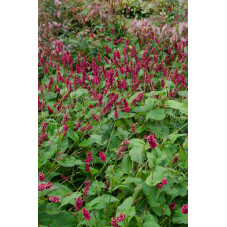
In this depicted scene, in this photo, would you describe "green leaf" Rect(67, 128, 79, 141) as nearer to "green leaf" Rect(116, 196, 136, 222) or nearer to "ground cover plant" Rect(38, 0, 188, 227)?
"ground cover plant" Rect(38, 0, 188, 227)

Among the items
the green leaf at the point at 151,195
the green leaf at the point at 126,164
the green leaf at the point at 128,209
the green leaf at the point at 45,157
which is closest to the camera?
the green leaf at the point at 128,209

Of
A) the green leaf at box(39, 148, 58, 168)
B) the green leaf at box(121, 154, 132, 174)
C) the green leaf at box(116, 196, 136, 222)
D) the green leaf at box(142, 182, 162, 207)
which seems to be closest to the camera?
the green leaf at box(116, 196, 136, 222)

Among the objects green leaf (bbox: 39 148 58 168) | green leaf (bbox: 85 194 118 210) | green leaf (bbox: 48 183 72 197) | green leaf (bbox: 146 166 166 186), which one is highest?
green leaf (bbox: 146 166 166 186)

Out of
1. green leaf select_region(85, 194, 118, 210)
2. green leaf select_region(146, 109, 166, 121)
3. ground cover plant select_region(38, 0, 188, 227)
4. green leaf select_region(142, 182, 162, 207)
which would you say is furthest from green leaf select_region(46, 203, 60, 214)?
green leaf select_region(146, 109, 166, 121)

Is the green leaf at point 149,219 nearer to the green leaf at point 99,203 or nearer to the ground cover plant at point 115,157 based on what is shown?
the ground cover plant at point 115,157

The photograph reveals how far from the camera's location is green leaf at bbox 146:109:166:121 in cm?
154

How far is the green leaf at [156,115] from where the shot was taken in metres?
1.54

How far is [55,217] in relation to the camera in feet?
3.72

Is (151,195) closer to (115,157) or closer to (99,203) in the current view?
(99,203)

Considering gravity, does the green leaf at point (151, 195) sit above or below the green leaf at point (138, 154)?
below

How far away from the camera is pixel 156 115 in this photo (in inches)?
61.4

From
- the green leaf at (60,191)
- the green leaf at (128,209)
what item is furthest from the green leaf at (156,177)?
the green leaf at (60,191)

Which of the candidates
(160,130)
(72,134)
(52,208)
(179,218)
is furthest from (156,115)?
(52,208)

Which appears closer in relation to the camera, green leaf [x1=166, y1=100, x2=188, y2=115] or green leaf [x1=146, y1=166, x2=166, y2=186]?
green leaf [x1=146, y1=166, x2=166, y2=186]
